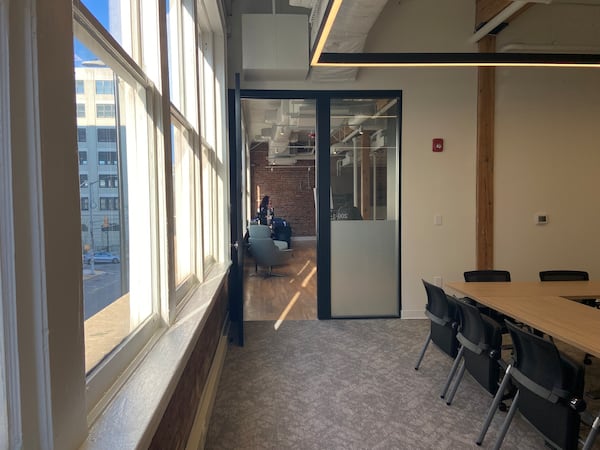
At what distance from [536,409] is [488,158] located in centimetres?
359

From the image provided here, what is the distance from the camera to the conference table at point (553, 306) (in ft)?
6.82

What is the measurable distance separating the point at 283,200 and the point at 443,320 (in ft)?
35.2

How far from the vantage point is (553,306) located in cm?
272

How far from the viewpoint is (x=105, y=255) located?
1446 millimetres

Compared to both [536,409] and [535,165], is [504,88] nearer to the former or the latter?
[535,165]

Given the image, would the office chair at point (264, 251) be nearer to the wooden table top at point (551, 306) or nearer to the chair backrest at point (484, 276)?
the chair backrest at point (484, 276)

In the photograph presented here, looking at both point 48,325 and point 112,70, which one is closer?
point 48,325

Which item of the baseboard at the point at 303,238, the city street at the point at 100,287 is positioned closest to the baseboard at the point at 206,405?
the city street at the point at 100,287

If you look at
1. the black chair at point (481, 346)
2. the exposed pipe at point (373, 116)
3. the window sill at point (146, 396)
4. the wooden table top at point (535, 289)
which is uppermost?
the exposed pipe at point (373, 116)

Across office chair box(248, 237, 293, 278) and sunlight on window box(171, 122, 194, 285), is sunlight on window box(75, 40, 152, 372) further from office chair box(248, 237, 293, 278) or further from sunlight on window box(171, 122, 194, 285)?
office chair box(248, 237, 293, 278)

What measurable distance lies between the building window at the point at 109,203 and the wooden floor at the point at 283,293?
12.0 ft

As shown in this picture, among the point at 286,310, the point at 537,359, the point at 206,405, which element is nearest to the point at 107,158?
the point at 206,405

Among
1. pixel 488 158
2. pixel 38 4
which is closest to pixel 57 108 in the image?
pixel 38 4

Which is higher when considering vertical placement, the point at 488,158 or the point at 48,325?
the point at 488,158
